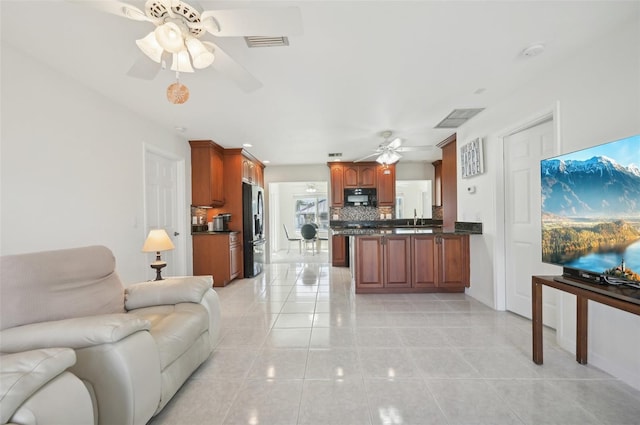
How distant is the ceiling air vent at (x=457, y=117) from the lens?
3.35 m

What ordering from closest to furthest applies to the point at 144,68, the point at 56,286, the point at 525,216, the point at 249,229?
the point at 56,286 < the point at 144,68 < the point at 525,216 < the point at 249,229

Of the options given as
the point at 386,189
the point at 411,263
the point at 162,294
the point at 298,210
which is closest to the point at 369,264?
the point at 411,263

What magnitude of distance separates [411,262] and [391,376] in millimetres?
2237

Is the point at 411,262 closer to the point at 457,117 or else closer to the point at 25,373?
the point at 457,117

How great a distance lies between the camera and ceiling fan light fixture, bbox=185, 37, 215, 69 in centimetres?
151

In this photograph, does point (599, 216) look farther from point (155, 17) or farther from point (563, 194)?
point (155, 17)

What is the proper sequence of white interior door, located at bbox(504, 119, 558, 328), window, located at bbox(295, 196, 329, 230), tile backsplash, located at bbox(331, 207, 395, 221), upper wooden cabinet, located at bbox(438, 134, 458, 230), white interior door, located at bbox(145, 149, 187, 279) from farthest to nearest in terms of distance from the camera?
window, located at bbox(295, 196, 329, 230) → tile backsplash, located at bbox(331, 207, 395, 221) → upper wooden cabinet, located at bbox(438, 134, 458, 230) → white interior door, located at bbox(145, 149, 187, 279) → white interior door, located at bbox(504, 119, 558, 328)

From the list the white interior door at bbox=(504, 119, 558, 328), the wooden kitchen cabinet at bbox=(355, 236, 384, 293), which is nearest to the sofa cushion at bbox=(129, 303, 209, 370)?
the wooden kitchen cabinet at bbox=(355, 236, 384, 293)

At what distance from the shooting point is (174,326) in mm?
1747

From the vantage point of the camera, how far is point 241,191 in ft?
16.9

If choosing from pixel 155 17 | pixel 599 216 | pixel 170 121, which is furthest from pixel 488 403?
pixel 170 121

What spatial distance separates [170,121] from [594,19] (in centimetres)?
422

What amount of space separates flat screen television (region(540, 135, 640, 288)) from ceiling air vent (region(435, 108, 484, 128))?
1517mm

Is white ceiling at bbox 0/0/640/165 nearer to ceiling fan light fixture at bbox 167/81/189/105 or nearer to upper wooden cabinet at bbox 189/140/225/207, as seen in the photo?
ceiling fan light fixture at bbox 167/81/189/105
